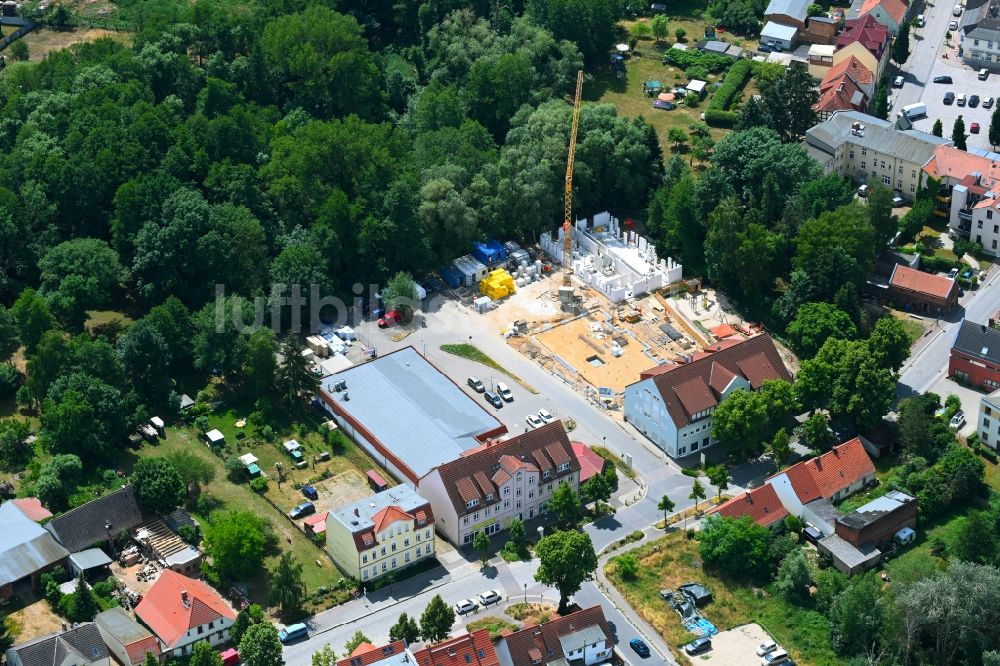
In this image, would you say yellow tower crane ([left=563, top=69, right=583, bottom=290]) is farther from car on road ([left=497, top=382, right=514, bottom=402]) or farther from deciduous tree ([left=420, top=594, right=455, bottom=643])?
deciduous tree ([left=420, top=594, right=455, bottom=643])

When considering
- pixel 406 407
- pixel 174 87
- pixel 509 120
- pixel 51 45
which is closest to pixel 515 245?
pixel 509 120

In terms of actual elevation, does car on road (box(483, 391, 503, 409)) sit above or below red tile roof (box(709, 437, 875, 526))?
below

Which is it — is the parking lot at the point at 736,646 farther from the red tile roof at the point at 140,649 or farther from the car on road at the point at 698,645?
Result: the red tile roof at the point at 140,649

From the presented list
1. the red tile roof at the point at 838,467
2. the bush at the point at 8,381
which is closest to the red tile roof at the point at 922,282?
the red tile roof at the point at 838,467

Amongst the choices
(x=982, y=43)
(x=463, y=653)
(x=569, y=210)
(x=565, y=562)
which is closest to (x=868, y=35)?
(x=982, y=43)

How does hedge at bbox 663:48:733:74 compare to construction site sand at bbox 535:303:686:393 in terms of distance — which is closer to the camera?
construction site sand at bbox 535:303:686:393

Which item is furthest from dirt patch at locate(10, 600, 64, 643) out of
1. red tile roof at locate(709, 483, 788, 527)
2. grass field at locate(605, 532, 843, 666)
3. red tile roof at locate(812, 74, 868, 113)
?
red tile roof at locate(812, 74, 868, 113)

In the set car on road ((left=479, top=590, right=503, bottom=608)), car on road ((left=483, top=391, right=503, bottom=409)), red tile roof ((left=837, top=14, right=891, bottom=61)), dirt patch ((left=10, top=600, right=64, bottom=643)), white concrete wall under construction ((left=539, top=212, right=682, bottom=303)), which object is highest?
red tile roof ((left=837, top=14, right=891, bottom=61))
